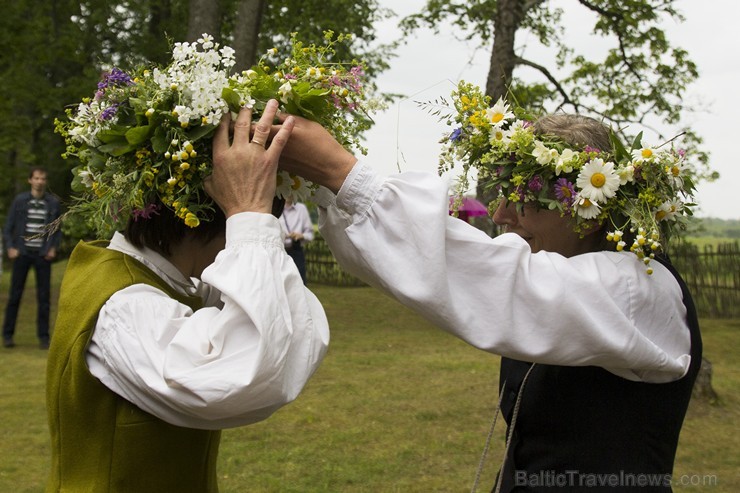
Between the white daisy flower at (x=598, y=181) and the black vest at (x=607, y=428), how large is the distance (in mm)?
304

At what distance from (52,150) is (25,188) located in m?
3.57

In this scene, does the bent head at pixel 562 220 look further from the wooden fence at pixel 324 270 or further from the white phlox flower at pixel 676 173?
the wooden fence at pixel 324 270

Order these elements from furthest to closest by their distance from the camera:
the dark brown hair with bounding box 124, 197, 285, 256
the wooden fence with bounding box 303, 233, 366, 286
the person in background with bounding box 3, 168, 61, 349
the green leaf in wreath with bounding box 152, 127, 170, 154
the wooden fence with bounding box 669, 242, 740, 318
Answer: the wooden fence with bounding box 303, 233, 366, 286, the wooden fence with bounding box 669, 242, 740, 318, the person in background with bounding box 3, 168, 61, 349, the dark brown hair with bounding box 124, 197, 285, 256, the green leaf in wreath with bounding box 152, 127, 170, 154

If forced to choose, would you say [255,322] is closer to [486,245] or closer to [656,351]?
[486,245]

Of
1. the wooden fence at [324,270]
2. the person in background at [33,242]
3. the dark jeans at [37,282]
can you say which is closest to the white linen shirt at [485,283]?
the person in background at [33,242]

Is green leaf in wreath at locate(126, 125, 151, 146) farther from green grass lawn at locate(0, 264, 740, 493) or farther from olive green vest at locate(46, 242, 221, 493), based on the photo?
green grass lawn at locate(0, 264, 740, 493)

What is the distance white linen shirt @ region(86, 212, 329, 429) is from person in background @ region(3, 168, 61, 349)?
8051 mm

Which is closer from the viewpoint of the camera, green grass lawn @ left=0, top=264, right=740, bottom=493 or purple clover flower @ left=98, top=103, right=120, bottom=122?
purple clover flower @ left=98, top=103, right=120, bottom=122

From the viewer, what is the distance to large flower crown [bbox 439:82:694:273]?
223cm

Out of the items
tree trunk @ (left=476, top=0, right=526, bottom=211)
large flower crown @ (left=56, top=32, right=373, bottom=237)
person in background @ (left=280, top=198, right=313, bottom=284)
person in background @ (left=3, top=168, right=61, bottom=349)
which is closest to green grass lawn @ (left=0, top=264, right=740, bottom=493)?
person in background @ (left=3, top=168, right=61, bottom=349)

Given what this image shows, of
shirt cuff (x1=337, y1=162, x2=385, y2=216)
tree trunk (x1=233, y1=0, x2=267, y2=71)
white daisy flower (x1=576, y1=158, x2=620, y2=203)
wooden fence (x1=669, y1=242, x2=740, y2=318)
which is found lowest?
wooden fence (x1=669, y1=242, x2=740, y2=318)

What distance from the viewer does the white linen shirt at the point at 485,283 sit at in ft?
6.48

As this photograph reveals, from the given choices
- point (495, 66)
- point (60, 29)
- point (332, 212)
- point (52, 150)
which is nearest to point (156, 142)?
point (332, 212)

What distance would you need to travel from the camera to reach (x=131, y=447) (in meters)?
2.13
